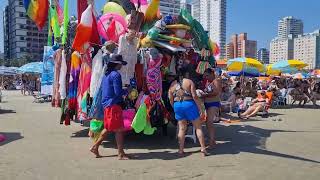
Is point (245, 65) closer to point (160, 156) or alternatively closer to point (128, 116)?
point (128, 116)

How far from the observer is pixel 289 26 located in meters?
133

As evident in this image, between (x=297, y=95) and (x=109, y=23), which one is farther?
(x=297, y=95)

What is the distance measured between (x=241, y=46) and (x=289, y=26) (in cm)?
5763

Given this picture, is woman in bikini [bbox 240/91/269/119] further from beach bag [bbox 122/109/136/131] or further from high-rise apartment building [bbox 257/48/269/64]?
high-rise apartment building [bbox 257/48/269/64]

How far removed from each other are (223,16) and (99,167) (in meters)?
83.4

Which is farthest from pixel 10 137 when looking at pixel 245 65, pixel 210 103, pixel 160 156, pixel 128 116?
pixel 245 65

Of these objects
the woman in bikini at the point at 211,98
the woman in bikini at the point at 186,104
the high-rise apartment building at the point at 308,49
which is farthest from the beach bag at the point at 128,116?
the high-rise apartment building at the point at 308,49

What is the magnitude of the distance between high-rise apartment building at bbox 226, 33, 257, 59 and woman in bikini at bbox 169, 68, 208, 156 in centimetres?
7196

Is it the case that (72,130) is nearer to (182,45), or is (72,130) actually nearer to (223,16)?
(182,45)

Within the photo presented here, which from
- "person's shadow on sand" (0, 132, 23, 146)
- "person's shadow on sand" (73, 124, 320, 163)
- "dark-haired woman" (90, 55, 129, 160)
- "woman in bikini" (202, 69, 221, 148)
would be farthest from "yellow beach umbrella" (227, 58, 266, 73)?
"dark-haired woman" (90, 55, 129, 160)

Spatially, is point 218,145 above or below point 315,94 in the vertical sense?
below

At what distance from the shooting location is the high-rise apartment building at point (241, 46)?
265 ft

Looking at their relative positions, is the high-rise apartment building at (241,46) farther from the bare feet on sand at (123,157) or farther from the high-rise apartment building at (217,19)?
the bare feet on sand at (123,157)

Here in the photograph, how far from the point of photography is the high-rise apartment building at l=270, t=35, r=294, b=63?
97250 millimetres
